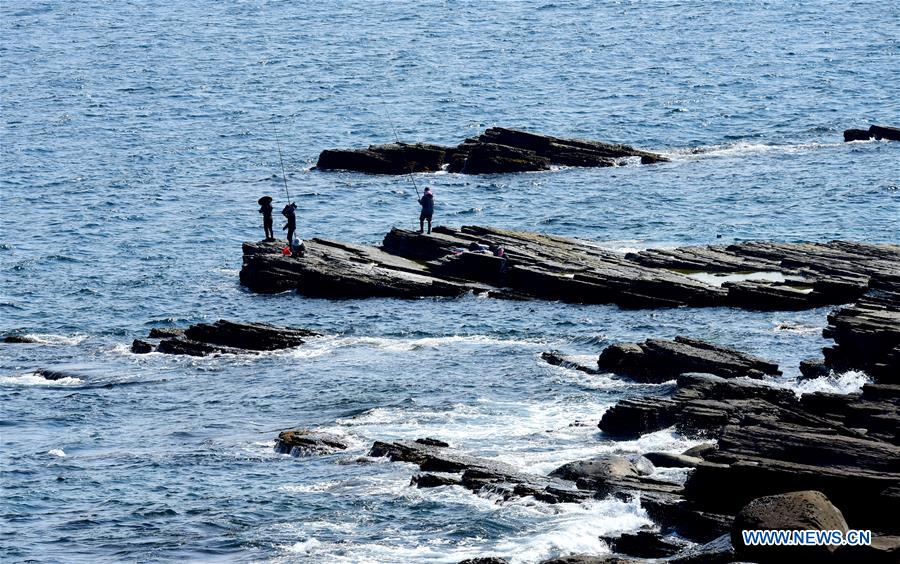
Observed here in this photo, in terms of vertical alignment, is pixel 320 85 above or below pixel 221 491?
above

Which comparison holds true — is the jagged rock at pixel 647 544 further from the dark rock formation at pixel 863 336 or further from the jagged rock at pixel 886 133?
the jagged rock at pixel 886 133

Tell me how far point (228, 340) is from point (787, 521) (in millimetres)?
25730

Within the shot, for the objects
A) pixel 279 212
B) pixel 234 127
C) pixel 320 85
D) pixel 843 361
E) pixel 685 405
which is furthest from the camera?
pixel 320 85

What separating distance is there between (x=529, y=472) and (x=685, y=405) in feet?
15.1

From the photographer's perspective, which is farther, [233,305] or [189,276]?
[189,276]

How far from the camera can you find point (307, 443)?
35.8 m

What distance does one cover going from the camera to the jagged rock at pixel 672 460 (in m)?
31.7

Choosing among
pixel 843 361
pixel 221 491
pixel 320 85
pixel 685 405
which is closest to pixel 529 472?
pixel 685 405

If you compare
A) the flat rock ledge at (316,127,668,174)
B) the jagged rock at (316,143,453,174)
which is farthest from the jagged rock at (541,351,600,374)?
the jagged rock at (316,143,453,174)

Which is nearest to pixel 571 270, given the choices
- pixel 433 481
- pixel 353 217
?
pixel 353 217

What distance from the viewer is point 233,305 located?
52.3m

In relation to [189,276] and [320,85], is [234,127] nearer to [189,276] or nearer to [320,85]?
[320,85]

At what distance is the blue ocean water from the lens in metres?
32.8

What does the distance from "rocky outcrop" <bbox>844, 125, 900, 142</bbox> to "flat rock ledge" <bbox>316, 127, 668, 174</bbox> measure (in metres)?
11.0
